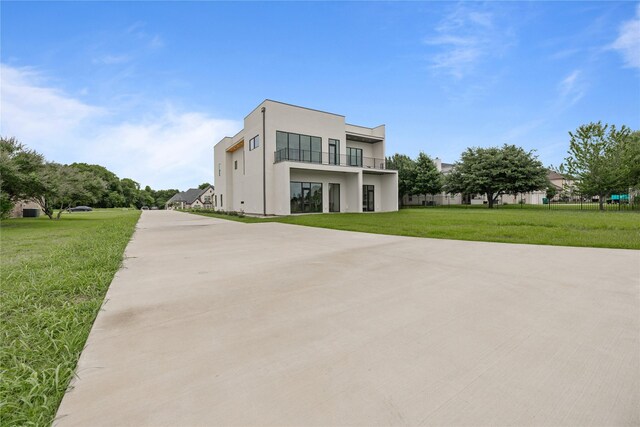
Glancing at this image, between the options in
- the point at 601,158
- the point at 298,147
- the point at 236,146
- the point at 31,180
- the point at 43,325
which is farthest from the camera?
the point at 236,146

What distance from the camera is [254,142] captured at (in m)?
20.2

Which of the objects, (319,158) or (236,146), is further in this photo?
(236,146)

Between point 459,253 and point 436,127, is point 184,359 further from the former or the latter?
point 436,127

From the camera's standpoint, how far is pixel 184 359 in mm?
1881

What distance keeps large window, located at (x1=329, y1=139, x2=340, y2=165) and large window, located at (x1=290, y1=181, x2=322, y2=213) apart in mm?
2092

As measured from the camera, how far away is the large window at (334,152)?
2089cm

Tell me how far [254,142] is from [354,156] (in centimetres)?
807

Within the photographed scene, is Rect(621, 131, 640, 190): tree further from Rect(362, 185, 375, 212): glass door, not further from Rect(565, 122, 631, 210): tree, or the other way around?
Rect(362, 185, 375, 212): glass door

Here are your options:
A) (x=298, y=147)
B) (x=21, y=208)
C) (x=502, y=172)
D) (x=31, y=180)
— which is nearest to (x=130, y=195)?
(x=21, y=208)

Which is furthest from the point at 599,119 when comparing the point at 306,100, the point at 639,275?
the point at 639,275

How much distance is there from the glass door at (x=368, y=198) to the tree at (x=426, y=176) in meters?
10.5

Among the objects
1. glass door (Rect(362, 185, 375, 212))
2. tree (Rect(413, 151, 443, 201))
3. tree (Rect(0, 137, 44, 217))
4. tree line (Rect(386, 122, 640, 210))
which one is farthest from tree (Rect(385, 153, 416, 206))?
tree (Rect(0, 137, 44, 217))

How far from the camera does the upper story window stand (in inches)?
768

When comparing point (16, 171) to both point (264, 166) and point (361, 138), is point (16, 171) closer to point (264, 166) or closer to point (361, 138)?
point (264, 166)
